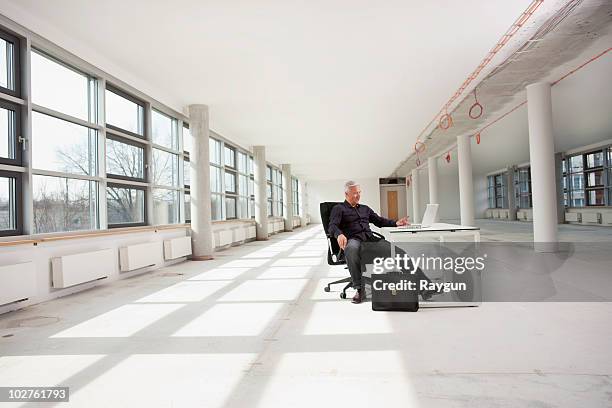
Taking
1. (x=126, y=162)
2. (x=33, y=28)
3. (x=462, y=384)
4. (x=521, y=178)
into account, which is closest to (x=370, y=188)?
(x=521, y=178)

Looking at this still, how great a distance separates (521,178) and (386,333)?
23123 millimetres

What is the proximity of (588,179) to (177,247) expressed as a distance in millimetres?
16655

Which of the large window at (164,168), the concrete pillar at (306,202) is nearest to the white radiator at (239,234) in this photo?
the large window at (164,168)

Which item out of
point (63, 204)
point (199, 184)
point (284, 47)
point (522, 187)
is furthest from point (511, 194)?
point (63, 204)

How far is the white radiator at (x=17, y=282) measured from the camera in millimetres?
4184

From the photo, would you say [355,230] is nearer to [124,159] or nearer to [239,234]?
[124,159]

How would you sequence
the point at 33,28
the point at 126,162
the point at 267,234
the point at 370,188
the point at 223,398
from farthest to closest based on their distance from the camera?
the point at 370,188 < the point at 267,234 < the point at 126,162 < the point at 33,28 < the point at 223,398

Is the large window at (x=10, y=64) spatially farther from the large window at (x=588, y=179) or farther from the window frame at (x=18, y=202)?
the large window at (x=588, y=179)

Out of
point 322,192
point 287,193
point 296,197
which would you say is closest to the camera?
point 287,193

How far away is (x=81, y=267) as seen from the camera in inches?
210

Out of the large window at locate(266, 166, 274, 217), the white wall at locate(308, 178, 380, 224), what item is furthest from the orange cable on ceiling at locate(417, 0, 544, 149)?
the white wall at locate(308, 178, 380, 224)

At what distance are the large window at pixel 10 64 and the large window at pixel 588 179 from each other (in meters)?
18.1

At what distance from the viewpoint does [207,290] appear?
5348mm

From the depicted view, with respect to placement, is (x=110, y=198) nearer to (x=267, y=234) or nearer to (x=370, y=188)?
(x=267, y=234)
